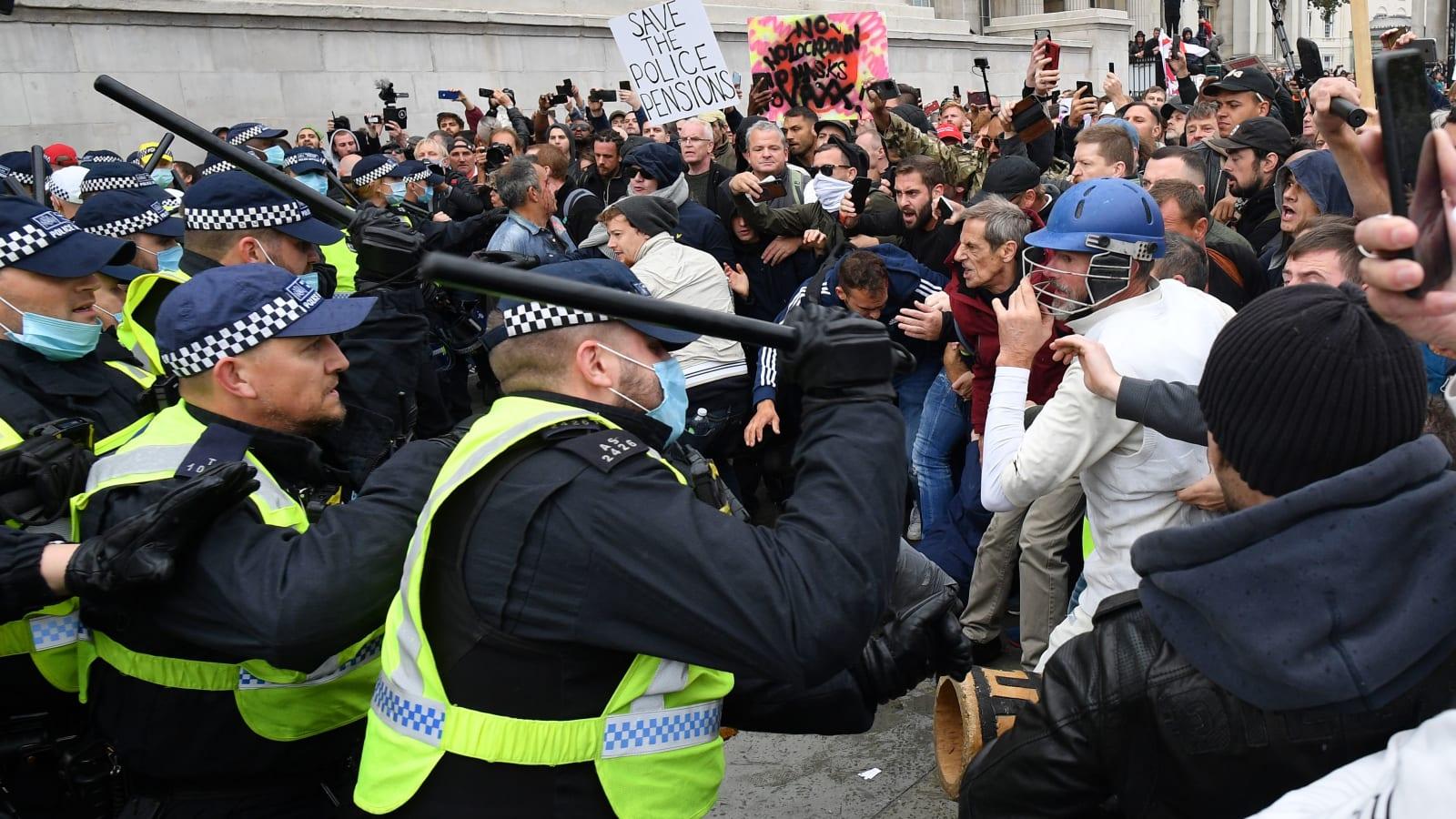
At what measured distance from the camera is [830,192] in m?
7.02

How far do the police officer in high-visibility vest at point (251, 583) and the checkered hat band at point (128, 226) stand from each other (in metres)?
3.01

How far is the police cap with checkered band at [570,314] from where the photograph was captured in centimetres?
219

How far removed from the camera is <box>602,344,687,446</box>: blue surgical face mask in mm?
2264

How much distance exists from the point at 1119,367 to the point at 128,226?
452 cm

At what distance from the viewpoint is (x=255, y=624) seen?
7.24ft

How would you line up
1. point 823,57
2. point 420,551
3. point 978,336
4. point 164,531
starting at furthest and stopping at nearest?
point 823,57 → point 978,336 → point 164,531 → point 420,551

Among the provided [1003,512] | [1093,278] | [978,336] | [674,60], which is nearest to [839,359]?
[1093,278]

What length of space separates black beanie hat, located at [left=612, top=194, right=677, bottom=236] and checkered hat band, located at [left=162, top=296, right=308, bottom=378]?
3.73 metres

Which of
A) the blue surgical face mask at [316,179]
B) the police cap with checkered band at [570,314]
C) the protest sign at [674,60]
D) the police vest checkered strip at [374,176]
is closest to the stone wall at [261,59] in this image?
the police vest checkered strip at [374,176]

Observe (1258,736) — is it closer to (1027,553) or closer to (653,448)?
(653,448)

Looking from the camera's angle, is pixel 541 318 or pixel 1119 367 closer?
pixel 541 318

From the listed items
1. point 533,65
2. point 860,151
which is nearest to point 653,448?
point 860,151

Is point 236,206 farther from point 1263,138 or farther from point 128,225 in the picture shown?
point 1263,138

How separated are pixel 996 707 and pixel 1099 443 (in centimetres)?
100
